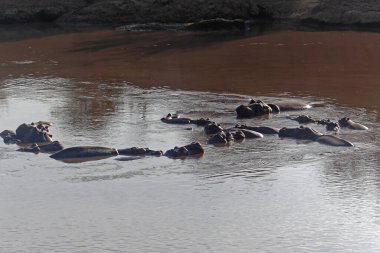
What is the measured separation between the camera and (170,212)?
34.5 feet

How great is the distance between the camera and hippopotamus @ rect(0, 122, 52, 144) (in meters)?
14.1

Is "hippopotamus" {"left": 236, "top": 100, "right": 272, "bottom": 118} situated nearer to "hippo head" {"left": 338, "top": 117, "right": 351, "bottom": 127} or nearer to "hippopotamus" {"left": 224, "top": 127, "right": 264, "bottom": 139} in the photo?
"hippopotamus" {"left": 224, "top": 127, "right": 264, "bottom": 139}

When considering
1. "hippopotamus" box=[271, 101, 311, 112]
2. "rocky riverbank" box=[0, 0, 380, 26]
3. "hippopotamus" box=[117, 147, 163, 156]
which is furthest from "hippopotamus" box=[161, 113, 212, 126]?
"rocky riverbank" box=[0, 0, 380, 26]

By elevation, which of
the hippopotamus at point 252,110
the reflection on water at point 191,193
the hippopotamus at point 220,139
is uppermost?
the hippopotamus at point 252,110

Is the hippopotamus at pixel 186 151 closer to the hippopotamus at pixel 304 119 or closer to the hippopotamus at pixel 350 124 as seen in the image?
the hippopotamus at pixel 304 119

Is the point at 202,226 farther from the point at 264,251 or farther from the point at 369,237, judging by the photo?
the point at 369,237

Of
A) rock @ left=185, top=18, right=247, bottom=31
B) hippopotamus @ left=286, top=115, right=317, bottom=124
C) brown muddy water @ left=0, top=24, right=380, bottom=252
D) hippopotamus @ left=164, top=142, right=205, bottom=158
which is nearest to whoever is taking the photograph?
brown muddy water @ left=0, top=24, right=380, bottom=252

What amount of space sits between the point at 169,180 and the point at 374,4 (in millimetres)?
19081

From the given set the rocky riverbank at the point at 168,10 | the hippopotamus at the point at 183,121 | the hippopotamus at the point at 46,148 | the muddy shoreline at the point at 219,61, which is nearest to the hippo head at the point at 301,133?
the hippopotamus at the point at 183,121

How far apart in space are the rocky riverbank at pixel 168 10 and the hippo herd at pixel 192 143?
15081 mm

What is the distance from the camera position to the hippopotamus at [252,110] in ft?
51.2

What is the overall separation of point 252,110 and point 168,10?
58.0 ft

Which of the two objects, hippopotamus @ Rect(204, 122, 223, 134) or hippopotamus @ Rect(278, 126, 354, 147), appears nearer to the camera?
hippopotamus @ Rect(278, 126, 354, 147)

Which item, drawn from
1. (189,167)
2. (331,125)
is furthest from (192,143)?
(331,125)
